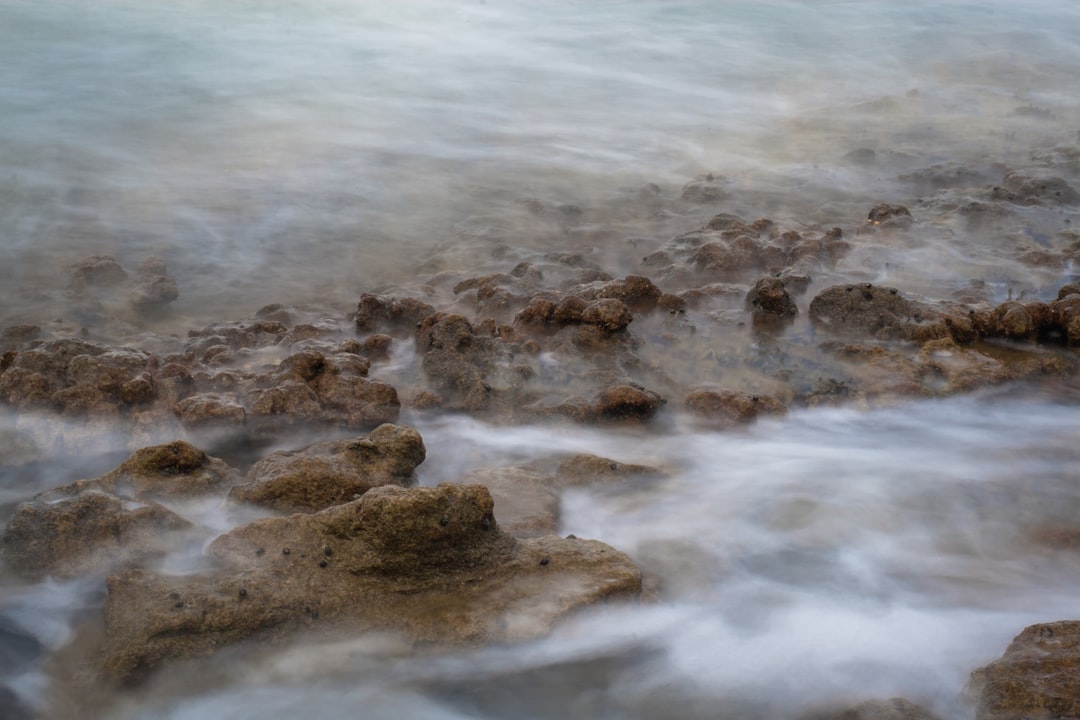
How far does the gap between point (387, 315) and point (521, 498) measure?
6.20 feet

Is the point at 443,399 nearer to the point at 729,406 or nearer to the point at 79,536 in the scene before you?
the point at 729,406

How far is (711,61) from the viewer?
13219 millimetres

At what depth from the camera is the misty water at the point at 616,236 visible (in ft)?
8.96

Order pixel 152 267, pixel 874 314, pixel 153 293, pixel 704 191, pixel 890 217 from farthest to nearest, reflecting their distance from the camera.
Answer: pixel 704 191
pixel 890 217
pixel 152 267
pixel 153 293
pixel 874 314

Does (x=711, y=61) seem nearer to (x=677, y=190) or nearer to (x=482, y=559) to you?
(x=677, y=190)

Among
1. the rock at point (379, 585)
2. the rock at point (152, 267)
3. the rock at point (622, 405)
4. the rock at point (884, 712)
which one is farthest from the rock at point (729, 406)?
the rock at point (152, 267)

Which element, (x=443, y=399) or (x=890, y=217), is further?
(x=890, y=217)

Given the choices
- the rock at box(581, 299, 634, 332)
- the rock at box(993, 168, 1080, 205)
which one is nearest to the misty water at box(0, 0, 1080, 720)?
the rock at box(993, 168, 1080, 205)

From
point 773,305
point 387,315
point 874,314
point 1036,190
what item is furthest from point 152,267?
point 1036,190

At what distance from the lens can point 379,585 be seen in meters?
2.82

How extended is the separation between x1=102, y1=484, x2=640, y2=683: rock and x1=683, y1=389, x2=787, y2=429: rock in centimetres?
131

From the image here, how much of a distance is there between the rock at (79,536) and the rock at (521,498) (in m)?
1.08

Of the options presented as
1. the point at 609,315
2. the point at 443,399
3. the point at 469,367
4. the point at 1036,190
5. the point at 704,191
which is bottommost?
the point at 443,399

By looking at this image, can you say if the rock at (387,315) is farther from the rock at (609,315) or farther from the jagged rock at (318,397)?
the rock at (609,315)
